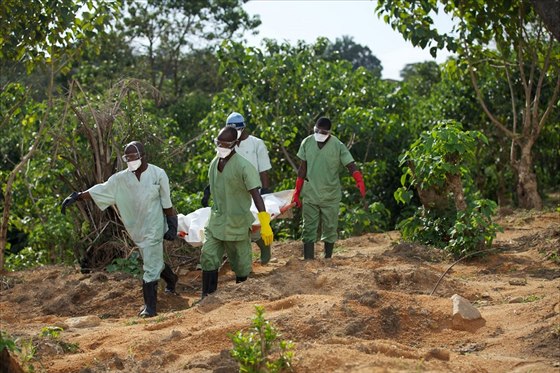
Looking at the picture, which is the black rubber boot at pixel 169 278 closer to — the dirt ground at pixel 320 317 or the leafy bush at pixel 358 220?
the dirt ground at pixel 320 317

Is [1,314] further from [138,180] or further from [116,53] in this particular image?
[116,53]

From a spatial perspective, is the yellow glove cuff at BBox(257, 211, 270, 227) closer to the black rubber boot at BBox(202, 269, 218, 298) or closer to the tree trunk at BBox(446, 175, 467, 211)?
the black rubber boot at BBox(202, 269, 218, 298)

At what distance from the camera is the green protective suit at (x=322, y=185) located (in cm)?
1037

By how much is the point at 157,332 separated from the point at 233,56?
9.07 metres

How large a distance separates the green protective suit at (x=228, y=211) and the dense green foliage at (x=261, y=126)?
153 centimetres

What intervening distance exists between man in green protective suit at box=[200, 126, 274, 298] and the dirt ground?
457 mm

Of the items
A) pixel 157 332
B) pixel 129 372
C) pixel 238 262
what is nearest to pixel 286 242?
pixel 238 262

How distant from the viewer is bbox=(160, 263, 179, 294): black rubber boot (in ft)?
29.6

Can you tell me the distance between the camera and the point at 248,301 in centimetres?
761

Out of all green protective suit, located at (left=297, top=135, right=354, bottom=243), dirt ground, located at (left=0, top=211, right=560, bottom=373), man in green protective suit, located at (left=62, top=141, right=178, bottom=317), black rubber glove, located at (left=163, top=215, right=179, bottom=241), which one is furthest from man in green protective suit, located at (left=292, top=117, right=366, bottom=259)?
man in green protective suit, located at (left=62, top=141, right=178, bottom=317)

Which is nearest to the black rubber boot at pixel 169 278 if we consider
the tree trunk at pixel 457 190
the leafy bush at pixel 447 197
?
the leafy bush at pixel 447 197

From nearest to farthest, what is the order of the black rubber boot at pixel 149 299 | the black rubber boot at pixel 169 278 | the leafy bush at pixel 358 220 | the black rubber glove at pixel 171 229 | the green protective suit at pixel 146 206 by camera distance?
→ the black rubber boot at pixel 149 299 → the green protective suit at pixel 146 206 → the black rubber glove at pixel 171 229 → the black rubber boot at pixel 169 278 → the leafy bush at pixel 358 220

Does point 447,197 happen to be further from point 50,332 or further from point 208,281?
point 50,332

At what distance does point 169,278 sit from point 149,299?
90 centimetres
